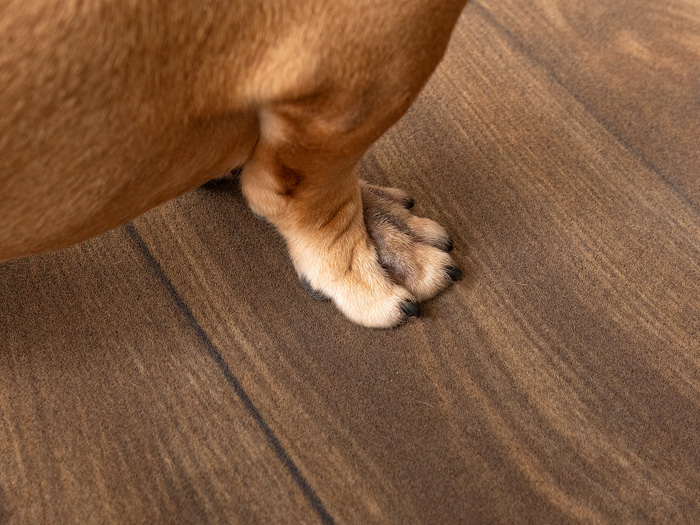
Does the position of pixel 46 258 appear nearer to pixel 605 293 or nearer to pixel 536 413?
pixel 536 413

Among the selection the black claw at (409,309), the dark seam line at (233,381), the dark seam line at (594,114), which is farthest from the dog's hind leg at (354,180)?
the dark seam line at (594,114)

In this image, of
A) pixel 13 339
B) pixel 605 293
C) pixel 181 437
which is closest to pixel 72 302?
pixel 13 339

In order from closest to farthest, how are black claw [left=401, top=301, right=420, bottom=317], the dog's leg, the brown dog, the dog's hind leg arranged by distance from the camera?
the brown dog, the dog's hind leg, the dog's leg, black claw [left=401, top=301, right=420, bottom=317]

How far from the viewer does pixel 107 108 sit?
1.89ft

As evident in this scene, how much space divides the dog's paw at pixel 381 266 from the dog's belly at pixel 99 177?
0.31 meters

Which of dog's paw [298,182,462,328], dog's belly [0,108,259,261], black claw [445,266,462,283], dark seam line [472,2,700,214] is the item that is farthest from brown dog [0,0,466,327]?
dark seam line [472,2,700,214]

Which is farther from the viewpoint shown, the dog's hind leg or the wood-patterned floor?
the wood-patterned floor

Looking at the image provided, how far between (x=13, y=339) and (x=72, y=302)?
0.34 ft

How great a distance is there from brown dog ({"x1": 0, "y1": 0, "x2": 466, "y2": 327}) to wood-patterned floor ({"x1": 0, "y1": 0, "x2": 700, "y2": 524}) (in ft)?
0.92

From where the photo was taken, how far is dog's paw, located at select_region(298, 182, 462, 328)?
3.27 feet

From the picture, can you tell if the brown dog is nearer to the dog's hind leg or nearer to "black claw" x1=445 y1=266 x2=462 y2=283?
the dog's hind leg

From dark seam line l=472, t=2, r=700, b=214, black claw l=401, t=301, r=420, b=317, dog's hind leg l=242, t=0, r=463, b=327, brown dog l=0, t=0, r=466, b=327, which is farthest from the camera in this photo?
dark seam line l=472, t=2, r=700, b=214

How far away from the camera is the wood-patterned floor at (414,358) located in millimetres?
857

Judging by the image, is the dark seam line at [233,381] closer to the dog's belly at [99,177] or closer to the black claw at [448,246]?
the dog's belly at [99,177]
